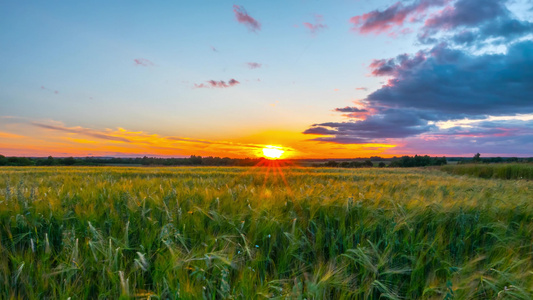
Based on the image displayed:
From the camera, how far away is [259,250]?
255 cm

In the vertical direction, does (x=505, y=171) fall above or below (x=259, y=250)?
below

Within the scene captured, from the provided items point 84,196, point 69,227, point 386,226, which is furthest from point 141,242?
point 386,226

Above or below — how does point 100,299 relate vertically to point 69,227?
below

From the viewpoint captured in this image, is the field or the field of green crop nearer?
the field

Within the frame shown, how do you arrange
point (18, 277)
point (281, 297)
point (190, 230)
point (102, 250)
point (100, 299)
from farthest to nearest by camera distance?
point (190, 230) < point (102, 250) < point (18, 277) < point (100, 299) < point (281, 297)

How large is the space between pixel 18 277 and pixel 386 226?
3546 mm

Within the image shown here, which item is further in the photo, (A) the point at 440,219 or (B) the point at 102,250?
(A) the point at 440,219

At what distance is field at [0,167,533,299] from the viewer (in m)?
1.88

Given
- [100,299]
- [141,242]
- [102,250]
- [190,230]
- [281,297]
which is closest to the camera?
[281,297]

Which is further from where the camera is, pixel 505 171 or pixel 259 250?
pixel 505 171

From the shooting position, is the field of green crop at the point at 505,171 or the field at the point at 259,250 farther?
the field of green crop at the point at 505,171

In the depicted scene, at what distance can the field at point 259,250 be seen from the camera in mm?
1875

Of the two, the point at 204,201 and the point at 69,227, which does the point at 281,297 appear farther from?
A: the point at 69,227

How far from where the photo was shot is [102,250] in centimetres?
212
